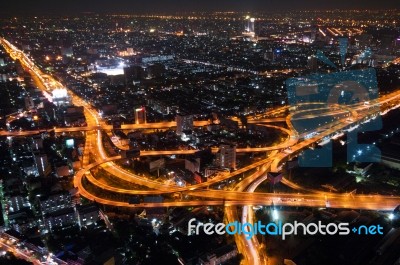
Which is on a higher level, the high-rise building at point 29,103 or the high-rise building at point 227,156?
the high-rise building at point 29,103

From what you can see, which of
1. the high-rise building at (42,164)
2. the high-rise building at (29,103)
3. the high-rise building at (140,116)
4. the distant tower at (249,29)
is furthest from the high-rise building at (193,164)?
the distant tower at (249,29)

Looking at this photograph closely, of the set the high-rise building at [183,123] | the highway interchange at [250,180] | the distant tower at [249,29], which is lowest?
the highway interchange at [250,180]

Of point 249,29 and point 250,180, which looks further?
point 249,29

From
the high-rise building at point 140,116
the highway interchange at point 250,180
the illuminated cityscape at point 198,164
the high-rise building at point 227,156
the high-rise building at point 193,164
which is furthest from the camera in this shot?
the high-rise building at point 140,116

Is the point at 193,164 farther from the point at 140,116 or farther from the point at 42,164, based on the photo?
the point at 140,116

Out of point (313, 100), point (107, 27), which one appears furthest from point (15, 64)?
point (107, 27)

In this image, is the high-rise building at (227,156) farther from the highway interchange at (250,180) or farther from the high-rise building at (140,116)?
the high-rise building at (140,116)

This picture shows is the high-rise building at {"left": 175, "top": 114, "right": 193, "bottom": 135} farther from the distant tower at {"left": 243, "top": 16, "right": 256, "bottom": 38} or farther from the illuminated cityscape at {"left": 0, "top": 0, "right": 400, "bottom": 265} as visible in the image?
the distant tower at {"left": 243, "top": 16, "right": 256, "bottom": 38}

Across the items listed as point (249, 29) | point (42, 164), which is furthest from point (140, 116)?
point (249, 29)
